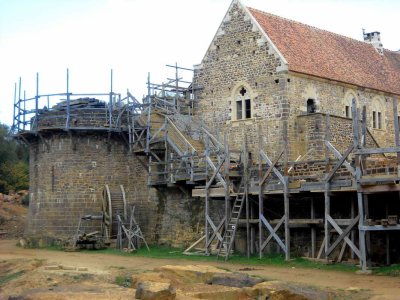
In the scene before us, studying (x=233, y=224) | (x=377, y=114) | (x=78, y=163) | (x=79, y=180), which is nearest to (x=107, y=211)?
(x=79, y=180)

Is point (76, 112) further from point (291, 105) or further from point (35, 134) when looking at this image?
point (291, 105)

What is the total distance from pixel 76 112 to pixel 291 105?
33.5 ft

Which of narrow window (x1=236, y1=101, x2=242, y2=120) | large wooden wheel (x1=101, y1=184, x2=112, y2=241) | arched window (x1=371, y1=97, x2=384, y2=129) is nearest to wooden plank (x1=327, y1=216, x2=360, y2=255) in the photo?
narrow window (x1=236, y1=101, x2=242, y2=120)

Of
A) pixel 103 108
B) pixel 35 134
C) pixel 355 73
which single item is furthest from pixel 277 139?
pixel 35 134

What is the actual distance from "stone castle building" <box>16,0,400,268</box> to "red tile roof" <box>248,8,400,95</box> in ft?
0.27

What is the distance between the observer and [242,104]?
30.6 m

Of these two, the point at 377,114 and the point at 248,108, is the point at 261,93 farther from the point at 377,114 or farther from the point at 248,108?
the point at 377,114

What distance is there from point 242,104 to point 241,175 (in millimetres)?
5883

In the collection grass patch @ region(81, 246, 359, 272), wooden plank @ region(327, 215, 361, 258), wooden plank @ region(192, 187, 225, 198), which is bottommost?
grass patch @ region(81, 246, 359, 272)

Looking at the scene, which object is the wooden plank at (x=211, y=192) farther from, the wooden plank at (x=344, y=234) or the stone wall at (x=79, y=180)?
the wooden plank at (x=344, y=234)

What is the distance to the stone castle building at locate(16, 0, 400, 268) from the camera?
25438mm

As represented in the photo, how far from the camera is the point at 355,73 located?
3262 centimetres

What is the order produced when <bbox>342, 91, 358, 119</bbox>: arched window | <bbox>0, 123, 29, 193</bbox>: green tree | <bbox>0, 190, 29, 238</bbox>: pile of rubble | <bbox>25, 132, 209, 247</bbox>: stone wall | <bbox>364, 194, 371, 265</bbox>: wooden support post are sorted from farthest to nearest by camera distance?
<bbox>0, 123, 29, 193</bbox>: green tree, <bbox>0, 190, 29, 238</bbox>: pile of rubble, <bbox>342, 91, 358, 119</bbox>: arched window, <bbox>25, 132, 209, 247</bbox>: stone wall, <bbox>364, 194, 371, 265</bbox>: wooden support post

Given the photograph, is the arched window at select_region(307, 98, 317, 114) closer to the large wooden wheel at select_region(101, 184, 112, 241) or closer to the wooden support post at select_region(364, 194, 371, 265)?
the large wooden wheel at select_region(101, 184, 112, 241)
